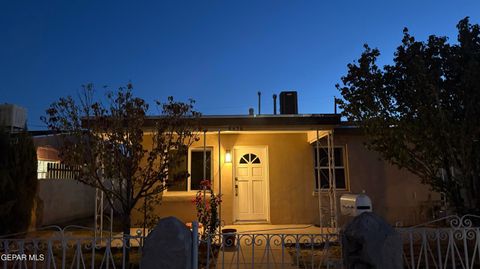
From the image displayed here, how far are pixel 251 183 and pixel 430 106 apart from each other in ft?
21.4

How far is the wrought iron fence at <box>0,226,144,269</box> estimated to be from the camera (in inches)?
155

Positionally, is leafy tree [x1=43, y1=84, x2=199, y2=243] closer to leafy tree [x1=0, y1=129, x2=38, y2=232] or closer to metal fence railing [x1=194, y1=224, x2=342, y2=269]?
metal fence railing [x1=194, y1=224, x2=342, y2=269]

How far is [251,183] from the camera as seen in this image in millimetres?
10625

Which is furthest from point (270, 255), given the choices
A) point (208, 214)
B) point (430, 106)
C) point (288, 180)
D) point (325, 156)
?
point (325, 156)

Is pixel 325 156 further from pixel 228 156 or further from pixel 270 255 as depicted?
pixel 270 255

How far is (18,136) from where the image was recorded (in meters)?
7.66

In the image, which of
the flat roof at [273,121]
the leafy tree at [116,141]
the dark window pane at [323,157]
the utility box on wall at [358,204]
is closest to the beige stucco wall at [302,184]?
the dark window pane at [323,157]

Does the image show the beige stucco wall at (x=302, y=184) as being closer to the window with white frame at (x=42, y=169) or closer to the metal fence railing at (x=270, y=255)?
the metal fence railing at (x=270, y=255)

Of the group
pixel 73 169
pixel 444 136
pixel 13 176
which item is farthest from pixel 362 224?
pixel 13 176

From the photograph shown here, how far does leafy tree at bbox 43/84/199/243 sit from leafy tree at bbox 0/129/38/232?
2.58 meters

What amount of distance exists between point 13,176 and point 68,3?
6.01 metres

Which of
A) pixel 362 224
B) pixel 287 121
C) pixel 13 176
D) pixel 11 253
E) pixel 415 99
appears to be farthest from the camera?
pixel 287 121

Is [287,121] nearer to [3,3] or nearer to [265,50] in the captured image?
[265,50]

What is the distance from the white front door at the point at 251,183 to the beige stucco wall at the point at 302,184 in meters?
0.22
